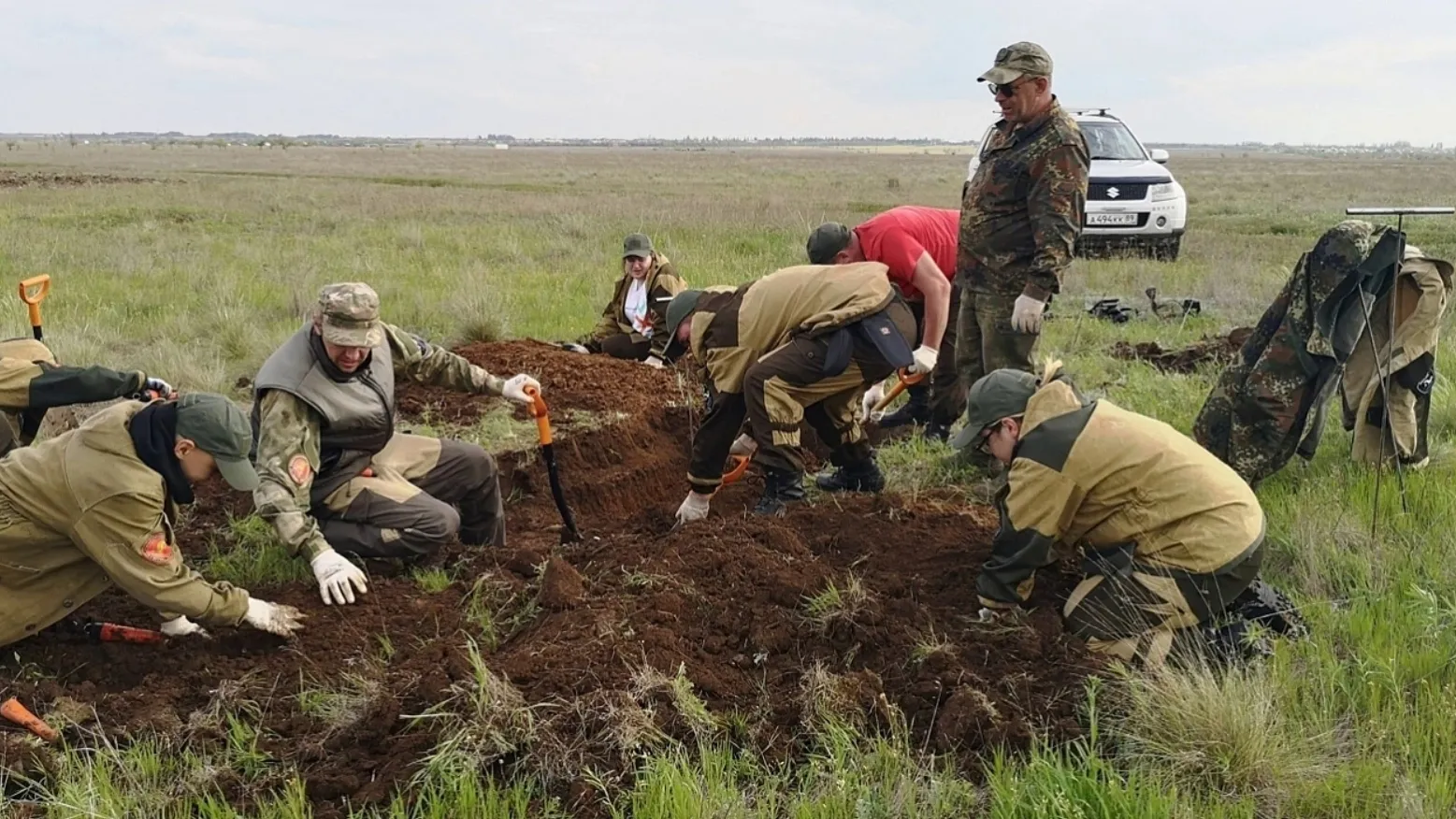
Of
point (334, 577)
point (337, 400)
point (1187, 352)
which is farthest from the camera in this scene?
point (1187, 352)

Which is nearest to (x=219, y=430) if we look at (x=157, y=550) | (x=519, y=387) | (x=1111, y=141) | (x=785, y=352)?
(x=157, y=550)

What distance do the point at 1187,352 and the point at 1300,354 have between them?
292 cm

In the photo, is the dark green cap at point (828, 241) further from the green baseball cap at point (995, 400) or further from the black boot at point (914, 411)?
the green baseball cap at point (995, 400)

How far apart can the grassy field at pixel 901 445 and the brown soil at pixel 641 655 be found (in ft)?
0.52

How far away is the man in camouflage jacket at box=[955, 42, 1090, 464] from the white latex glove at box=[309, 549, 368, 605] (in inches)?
125

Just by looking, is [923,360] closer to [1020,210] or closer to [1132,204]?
[1020,210]

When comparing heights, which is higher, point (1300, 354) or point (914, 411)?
point (1300, 354)

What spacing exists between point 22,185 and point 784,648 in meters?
27.2

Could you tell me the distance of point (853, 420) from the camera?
5059 millimetres

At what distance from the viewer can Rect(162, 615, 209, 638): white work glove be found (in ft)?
11.9

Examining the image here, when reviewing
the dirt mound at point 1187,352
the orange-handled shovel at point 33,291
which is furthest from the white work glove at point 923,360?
the orange-handled shovel at point 33,291

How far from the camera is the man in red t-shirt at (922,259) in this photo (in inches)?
195

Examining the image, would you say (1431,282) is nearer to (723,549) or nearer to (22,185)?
(723,549)

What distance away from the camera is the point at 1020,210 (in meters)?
4.97
